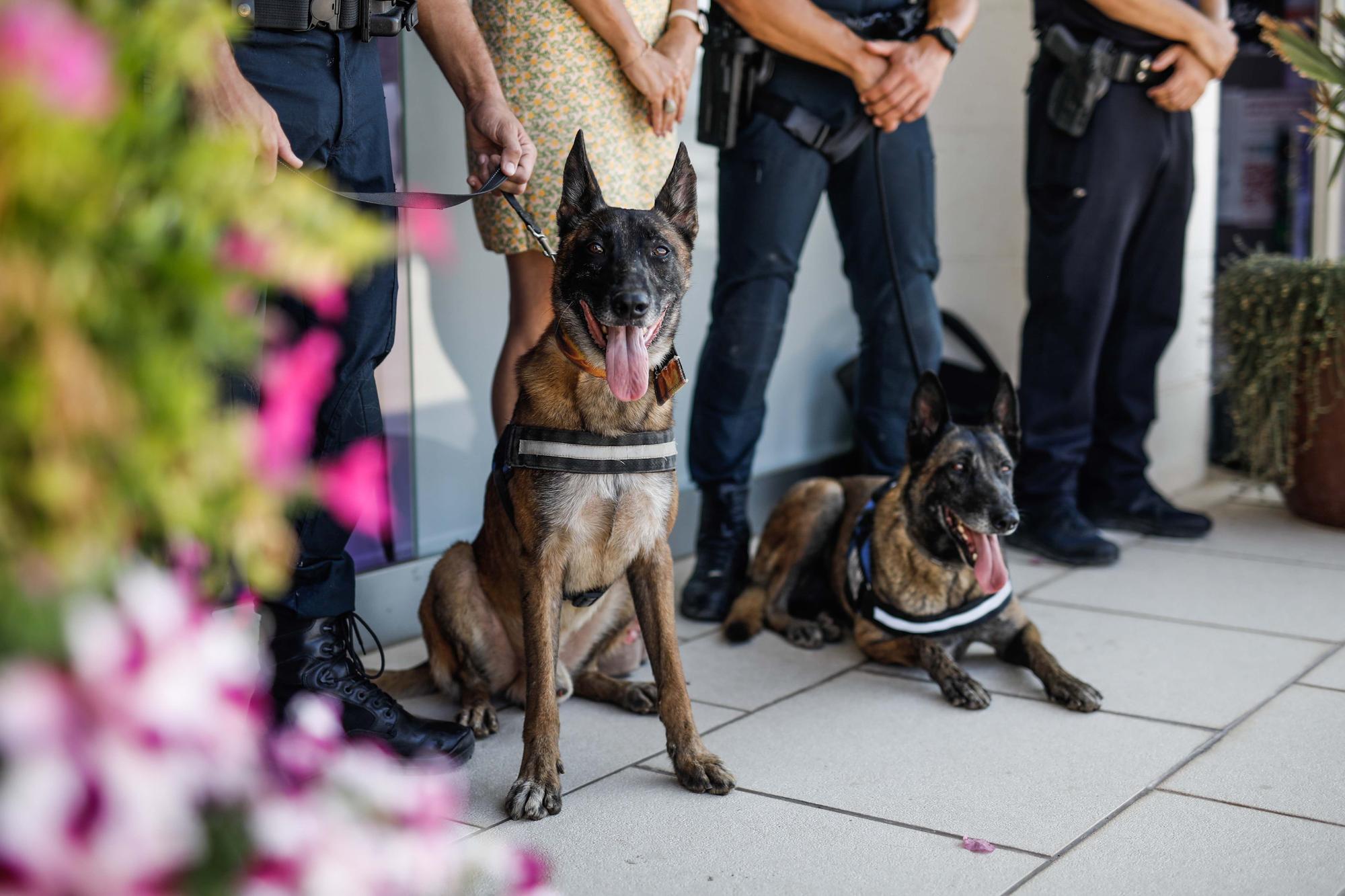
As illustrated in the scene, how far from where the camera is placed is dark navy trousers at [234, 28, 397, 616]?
2152 mm

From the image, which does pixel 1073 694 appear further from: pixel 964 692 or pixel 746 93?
pixel 746 93

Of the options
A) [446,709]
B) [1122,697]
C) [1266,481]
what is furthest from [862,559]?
[1266,481]

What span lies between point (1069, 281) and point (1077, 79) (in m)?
0.63

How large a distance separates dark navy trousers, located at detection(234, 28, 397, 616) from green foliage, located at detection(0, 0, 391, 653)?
1366 millimetres

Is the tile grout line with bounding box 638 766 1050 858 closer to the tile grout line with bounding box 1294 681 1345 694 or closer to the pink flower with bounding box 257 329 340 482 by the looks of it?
the tile grout line with bounding box 1294 681 1345 694

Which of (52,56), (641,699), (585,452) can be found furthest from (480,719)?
(52,56)

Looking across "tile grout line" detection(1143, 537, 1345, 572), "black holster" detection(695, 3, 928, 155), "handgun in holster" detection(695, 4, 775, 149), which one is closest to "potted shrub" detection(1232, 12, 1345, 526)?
"tile grout line" detection(1143, 537, 1345, 572)

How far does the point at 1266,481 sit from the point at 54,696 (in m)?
4.65

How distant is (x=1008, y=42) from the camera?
4.92 meters

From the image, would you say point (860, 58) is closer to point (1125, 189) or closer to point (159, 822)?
point (1125, 189)

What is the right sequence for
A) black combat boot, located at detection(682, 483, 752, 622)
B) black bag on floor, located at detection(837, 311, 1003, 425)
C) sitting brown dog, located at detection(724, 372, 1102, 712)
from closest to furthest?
sitting brown dog, located at detection(724, 372, 1102, 712)
black combat boot, located at detection(682, 483, 752, 622)
black bag on floor, located at detection(837, 311, 1003, 425)

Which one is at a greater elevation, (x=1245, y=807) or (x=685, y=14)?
(x=685, y=14)

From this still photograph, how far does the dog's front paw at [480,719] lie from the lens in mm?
2643

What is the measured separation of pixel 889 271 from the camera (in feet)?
11.5
